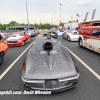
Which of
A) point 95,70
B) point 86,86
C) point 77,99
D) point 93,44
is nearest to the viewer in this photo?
point 77,99

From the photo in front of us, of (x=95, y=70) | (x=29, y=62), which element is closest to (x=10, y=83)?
(x=29, y=62)

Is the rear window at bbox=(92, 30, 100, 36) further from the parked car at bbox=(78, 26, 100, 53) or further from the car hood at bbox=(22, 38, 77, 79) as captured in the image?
the car hood at bbox=(22, 38, 77, 79)

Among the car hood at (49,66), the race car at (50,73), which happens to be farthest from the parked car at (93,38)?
the race car at (50,73)

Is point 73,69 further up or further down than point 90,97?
further up

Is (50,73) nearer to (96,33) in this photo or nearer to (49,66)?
(49,66)

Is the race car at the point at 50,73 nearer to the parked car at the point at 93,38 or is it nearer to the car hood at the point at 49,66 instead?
the car hood at the point at 49,66

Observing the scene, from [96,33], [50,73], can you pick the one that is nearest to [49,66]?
[50,73]

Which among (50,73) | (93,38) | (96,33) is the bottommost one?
(50,73)

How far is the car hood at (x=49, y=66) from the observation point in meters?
3.01

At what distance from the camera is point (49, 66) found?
336 centimetres

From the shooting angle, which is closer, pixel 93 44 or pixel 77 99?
pixel 77 99

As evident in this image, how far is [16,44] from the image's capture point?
1145cm

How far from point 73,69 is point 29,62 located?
125 centimetres

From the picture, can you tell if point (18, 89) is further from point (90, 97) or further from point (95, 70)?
point (95, 70)
